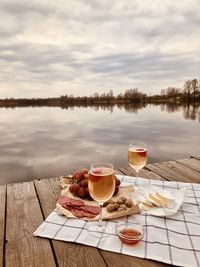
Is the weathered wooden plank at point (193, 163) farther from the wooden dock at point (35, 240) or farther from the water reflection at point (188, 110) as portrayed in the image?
the water reflection at point (188, 110)

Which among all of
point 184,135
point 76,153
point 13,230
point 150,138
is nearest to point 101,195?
point 13,230

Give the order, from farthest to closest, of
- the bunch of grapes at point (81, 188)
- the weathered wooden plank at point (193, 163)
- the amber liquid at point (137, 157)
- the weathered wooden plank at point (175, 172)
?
the weathered wooden plank at point (193, 163) < the weathered wooden plank at point (175, 172) < the amber liquid at point (137, 157) < the bunch of grapes at point (81, 188)

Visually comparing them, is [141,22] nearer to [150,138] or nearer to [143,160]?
[150,138]

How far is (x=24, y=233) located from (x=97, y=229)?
1.46 ft

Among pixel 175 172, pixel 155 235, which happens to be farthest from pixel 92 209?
pixel 175 172

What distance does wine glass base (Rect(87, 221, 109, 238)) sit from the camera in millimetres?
1510

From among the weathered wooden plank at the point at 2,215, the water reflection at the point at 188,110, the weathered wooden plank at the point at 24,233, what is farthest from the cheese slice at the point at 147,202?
the water reflection at the point at 188,110

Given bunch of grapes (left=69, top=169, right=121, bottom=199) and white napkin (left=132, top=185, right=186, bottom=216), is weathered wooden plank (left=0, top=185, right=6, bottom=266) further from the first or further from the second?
white napkin (left=132, top=185, right=186, bottom=216)

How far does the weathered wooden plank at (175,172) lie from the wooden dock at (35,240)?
0.04m

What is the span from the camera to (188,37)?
19.6m

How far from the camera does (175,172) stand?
9.59 ft

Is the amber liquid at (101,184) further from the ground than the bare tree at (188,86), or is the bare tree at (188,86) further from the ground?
the bare tree at (188,86)

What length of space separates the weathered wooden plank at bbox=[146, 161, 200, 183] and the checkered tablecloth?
851mm

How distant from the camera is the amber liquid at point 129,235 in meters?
1.40
